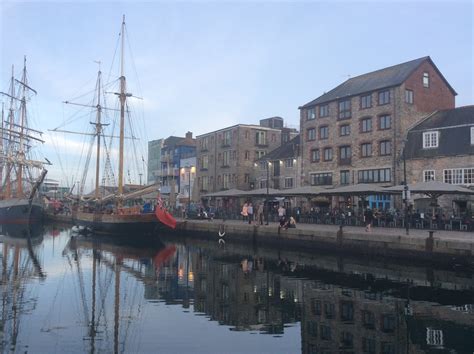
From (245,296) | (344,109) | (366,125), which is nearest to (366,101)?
(366,125)

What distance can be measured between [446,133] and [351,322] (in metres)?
29.7

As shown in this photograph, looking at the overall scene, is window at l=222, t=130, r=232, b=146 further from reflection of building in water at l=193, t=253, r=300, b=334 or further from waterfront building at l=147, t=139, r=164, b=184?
reflection of building in water at l=193, t=253, r=300, b=334

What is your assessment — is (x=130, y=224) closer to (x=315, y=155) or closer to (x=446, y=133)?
(x=315, y=155)

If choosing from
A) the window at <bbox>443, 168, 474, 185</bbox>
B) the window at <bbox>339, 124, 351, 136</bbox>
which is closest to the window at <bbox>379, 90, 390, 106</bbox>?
the window at <bbox>339, 124, 351, 136</bbox>

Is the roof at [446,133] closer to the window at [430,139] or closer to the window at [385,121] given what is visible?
the window at [430,139]

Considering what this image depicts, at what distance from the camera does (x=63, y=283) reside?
19.7m

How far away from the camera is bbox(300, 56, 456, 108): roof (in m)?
43.4

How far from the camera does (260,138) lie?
6425cm

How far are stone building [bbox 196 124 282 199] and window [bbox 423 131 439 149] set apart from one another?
1034 inches

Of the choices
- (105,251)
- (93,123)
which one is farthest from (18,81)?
(105,251)

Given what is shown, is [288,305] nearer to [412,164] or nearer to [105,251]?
[105,251]

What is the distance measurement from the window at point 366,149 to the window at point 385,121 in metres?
2.11

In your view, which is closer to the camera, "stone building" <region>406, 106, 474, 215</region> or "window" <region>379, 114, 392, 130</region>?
"stone building" <region>406, 106, 474, 215</region>

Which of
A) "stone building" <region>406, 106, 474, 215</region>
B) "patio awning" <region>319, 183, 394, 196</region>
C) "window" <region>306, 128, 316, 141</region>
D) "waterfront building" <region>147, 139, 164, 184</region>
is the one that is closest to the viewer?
"patio awning" <region>319, 183, 394, 196</region>
